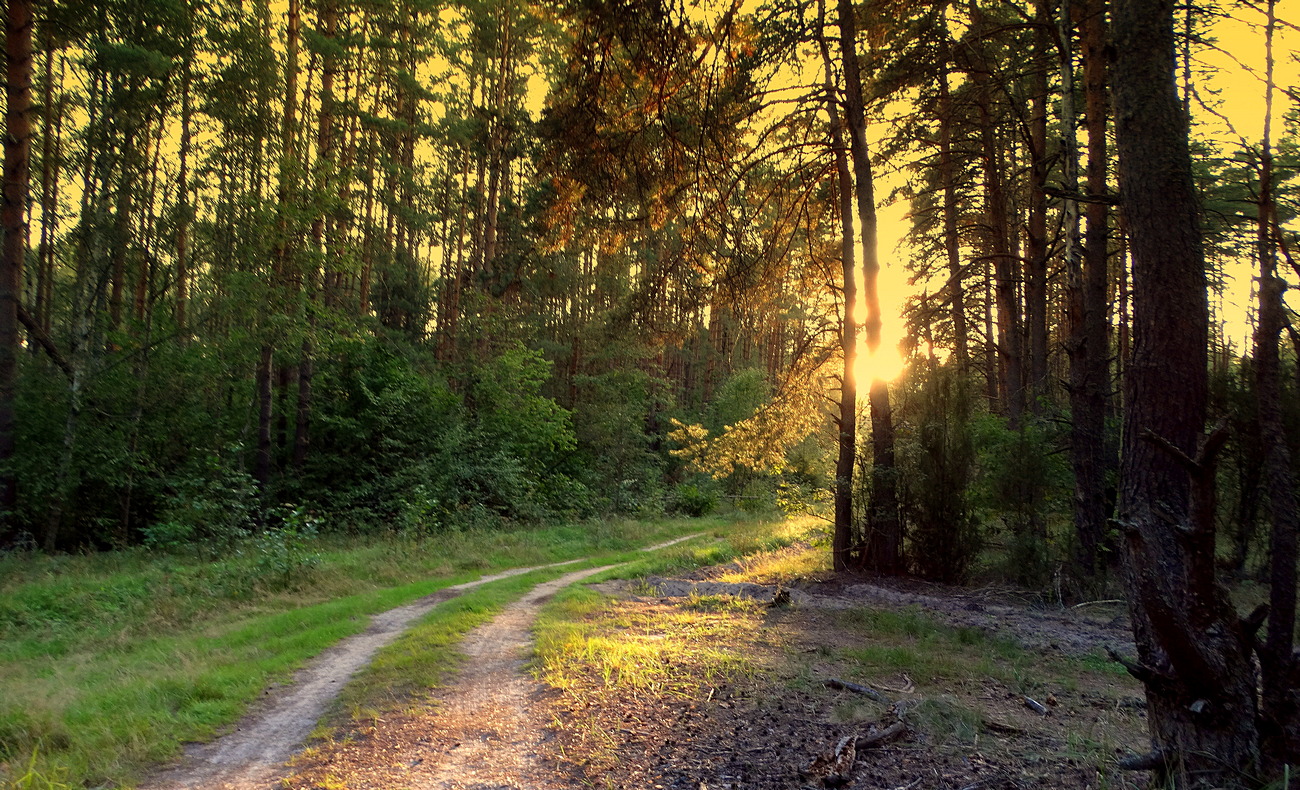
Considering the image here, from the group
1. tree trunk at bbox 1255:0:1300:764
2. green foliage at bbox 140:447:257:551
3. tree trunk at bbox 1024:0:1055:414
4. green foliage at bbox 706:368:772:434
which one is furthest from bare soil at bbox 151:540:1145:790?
green foliage at bbox 706:368:772:434

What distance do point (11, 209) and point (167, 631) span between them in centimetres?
1143

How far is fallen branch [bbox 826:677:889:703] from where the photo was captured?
204 inches

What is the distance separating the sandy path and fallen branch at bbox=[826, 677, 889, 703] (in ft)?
8.42

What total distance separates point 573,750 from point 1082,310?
994 cm

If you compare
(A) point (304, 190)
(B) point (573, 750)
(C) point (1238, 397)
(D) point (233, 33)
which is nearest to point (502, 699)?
(B) point (573, 750)

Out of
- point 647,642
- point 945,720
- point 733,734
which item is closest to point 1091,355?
point 945,720

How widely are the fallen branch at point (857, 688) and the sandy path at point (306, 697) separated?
257cm

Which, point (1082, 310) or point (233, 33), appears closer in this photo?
point (1082, 310)

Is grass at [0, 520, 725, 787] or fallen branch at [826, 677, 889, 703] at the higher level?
fallen branch at [826, 677, 889, 703]

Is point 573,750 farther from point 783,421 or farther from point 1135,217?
point 783,421

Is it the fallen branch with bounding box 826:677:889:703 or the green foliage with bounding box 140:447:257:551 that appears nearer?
the fallen branch with bounding box 826:677:889:703

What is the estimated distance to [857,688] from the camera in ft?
17.7

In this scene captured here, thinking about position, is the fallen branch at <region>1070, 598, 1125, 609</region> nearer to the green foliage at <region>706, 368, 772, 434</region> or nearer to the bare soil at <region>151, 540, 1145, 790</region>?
the bare soil at <region>151, 540, 1145, 790</region>

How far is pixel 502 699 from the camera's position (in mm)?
5598
